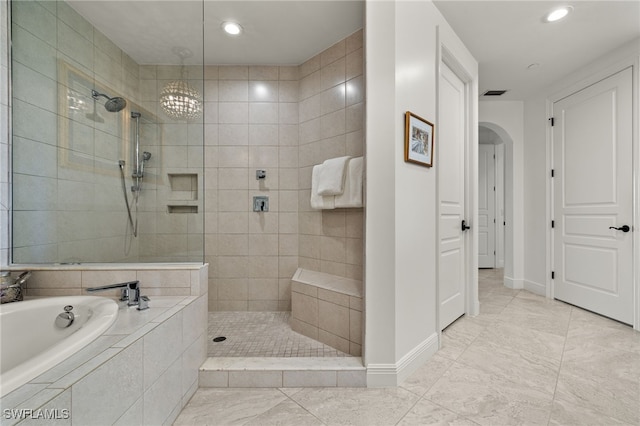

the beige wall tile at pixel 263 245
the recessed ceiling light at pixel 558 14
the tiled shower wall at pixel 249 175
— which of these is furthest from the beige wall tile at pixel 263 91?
the recessed ceiling light at pixel 558 14

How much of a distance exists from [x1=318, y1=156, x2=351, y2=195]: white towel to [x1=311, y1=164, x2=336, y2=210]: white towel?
0.06m

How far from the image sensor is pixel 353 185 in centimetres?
195

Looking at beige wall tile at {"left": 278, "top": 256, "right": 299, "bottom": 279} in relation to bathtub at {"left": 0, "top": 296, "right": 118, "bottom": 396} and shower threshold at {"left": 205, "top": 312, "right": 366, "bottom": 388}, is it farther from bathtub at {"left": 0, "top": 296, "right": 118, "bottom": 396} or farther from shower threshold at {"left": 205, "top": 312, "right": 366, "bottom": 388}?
bathtub at {"left": 0, "top": 296, "right": 118, "bottom": 396}

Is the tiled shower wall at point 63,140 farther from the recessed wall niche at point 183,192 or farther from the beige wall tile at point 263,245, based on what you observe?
the beige wall tile at point 263,245

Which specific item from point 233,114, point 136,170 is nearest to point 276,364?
point 136,170

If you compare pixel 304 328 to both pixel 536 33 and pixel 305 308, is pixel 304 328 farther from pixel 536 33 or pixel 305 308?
pixel 536 33

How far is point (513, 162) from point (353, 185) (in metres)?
2.67

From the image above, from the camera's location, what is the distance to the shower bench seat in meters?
1.70

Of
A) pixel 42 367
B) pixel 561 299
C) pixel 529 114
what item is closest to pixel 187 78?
pixel 42 367

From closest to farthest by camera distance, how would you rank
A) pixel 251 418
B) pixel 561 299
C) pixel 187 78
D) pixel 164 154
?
pixel 251 418
pixel 164 154
pixel 187 78
pixel 561 299

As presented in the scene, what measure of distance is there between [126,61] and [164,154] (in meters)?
0.75

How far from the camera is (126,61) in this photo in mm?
1850

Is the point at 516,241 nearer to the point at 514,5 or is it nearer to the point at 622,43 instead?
the point at 622,43

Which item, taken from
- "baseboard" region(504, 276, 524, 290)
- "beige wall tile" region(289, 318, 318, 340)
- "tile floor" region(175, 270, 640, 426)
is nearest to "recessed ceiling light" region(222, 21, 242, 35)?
"beige wall tile" region(289, 318, 318, 340)
